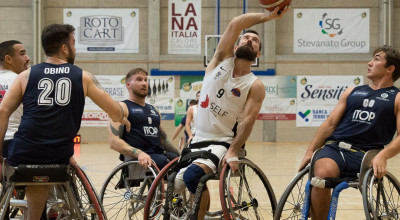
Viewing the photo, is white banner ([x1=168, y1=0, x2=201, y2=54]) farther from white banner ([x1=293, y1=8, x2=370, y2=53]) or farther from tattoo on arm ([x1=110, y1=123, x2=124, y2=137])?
tattoo on arm ([x1=110, y1=123, x2=124, y2=137])

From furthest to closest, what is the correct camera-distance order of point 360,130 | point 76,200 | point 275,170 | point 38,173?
point 275,170
point 360,130
point 76,200
point 38,173

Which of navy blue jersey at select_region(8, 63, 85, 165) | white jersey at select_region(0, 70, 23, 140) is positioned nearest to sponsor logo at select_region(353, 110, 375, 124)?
navy blue jersey at select_region(8, 63, 85, 165)

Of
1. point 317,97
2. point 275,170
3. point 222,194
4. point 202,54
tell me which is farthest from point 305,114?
point 222,194

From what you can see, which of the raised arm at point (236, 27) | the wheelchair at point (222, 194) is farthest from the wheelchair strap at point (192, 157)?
the raised arm at point (236, 27)

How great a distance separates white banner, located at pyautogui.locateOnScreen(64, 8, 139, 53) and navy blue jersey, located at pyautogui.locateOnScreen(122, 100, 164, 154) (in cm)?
1388

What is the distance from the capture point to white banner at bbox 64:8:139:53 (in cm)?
1858

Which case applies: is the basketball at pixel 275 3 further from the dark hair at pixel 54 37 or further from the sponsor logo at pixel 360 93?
the dark hair at pixel 54 37

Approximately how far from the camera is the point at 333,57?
734 inches

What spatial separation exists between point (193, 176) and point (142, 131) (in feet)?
4.43

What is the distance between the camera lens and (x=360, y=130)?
3.93m

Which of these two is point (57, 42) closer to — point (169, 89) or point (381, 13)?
point (169, 89)

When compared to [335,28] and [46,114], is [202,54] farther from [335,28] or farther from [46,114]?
[46,114]

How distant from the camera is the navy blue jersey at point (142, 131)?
504 cm

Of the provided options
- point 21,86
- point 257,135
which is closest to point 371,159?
point 21,86
